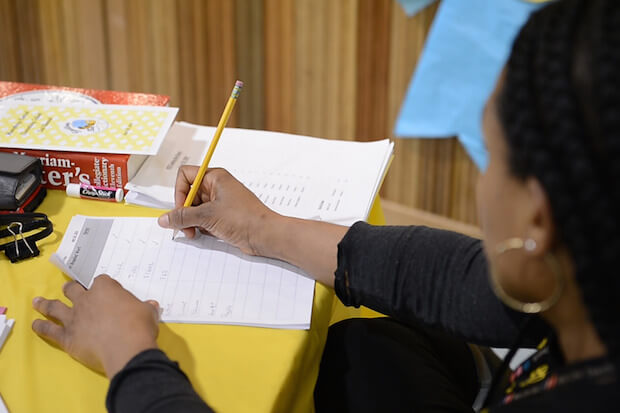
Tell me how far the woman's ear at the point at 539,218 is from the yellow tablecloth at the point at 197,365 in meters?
0.30

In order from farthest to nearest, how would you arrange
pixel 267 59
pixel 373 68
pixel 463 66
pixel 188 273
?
1. pixel 267 59
2. pixel 373 68
3. pixel 463 66
4. pixel 188 273

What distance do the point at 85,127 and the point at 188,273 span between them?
40 centimetres

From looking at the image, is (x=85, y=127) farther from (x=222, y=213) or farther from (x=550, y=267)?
(x=550, y=267)

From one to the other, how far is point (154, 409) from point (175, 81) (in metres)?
1.77

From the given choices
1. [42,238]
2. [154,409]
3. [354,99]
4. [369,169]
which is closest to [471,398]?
[369,169]

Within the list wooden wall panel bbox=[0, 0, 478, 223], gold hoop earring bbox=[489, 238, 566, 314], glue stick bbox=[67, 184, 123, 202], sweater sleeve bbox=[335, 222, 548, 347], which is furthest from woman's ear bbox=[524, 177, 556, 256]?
wooden wall panel bbox=[0, 0, 478, 223]

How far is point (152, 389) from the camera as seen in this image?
0.63 m

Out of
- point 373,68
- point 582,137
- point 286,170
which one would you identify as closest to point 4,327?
point 286,170

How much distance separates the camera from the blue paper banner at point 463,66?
1.76m

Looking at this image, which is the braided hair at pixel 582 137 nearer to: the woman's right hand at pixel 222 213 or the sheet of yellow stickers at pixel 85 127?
the woman's right hand at pixel 222 213

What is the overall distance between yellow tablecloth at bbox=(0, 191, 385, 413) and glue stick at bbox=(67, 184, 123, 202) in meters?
0.20

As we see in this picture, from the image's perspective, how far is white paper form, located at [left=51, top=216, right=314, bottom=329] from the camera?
2.46ft

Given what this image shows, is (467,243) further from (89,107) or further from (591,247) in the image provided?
(89,107)

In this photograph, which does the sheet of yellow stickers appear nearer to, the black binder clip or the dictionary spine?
the dictionary spine
